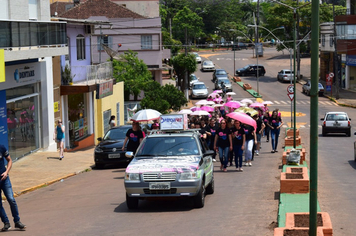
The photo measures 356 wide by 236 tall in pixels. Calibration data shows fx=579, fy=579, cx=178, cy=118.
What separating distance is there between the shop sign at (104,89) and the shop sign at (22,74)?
214 inches

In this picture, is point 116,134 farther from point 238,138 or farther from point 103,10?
point 103,10

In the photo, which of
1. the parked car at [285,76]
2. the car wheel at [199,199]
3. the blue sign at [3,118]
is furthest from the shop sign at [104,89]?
the parked car at [285,76]

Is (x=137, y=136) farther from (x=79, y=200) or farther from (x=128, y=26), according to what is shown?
(x=128, y=26)

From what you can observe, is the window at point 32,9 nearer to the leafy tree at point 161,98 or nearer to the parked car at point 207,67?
the leafy tree at point 161,98

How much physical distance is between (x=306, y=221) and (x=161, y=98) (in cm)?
3025

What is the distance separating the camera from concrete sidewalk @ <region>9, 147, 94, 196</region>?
57.5 ft

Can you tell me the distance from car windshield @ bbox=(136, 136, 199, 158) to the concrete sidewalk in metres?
4.65

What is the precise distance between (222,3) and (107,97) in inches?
3316

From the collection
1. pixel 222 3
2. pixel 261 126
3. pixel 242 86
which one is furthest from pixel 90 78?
pixel 222 3

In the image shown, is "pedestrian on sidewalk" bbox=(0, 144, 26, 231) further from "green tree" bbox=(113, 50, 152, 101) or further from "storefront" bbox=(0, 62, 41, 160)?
"green tree" bbox=(113, 50, 152, 101)

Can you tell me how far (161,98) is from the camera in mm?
39719

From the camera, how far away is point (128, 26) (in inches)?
2152

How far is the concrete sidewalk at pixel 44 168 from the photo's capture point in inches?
690

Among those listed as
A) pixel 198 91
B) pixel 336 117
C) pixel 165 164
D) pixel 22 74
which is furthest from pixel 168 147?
pixel 198 91
